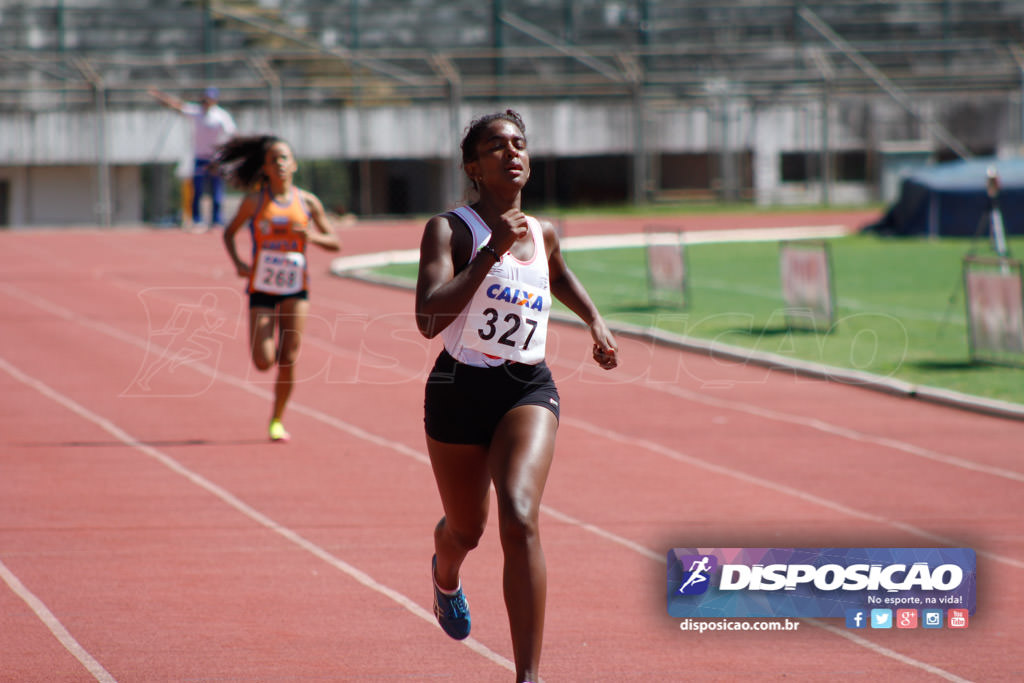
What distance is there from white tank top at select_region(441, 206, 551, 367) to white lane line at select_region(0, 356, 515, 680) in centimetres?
130

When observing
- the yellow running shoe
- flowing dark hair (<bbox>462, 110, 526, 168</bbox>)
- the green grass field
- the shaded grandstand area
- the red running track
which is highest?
the shaded grandstand area

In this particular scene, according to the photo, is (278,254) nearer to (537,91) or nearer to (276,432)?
(276,432)

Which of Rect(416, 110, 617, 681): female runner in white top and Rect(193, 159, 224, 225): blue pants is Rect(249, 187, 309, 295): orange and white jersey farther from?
Rect(193, 159, 224, 225): blue pants

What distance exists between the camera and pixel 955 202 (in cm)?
2905

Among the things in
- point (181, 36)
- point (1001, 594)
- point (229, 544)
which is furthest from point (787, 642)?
point (181, 36)

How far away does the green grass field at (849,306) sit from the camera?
13.7 metres

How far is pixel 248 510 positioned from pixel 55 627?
2.29 metres

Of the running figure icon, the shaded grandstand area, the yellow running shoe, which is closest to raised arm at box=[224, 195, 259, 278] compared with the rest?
the yellow running shoe

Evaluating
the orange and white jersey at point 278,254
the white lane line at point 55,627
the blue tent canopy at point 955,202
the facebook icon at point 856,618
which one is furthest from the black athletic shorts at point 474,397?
the blue tent canopy at point 955,202

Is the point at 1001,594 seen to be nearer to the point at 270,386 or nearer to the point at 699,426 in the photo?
the point at 699,426

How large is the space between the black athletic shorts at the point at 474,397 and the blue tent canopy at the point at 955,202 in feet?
82.8

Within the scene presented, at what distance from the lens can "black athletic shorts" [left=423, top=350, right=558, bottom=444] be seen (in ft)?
16.4

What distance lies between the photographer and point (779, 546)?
725 centimetres

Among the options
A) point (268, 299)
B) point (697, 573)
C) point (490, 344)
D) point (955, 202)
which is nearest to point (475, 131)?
point (490, 344)
